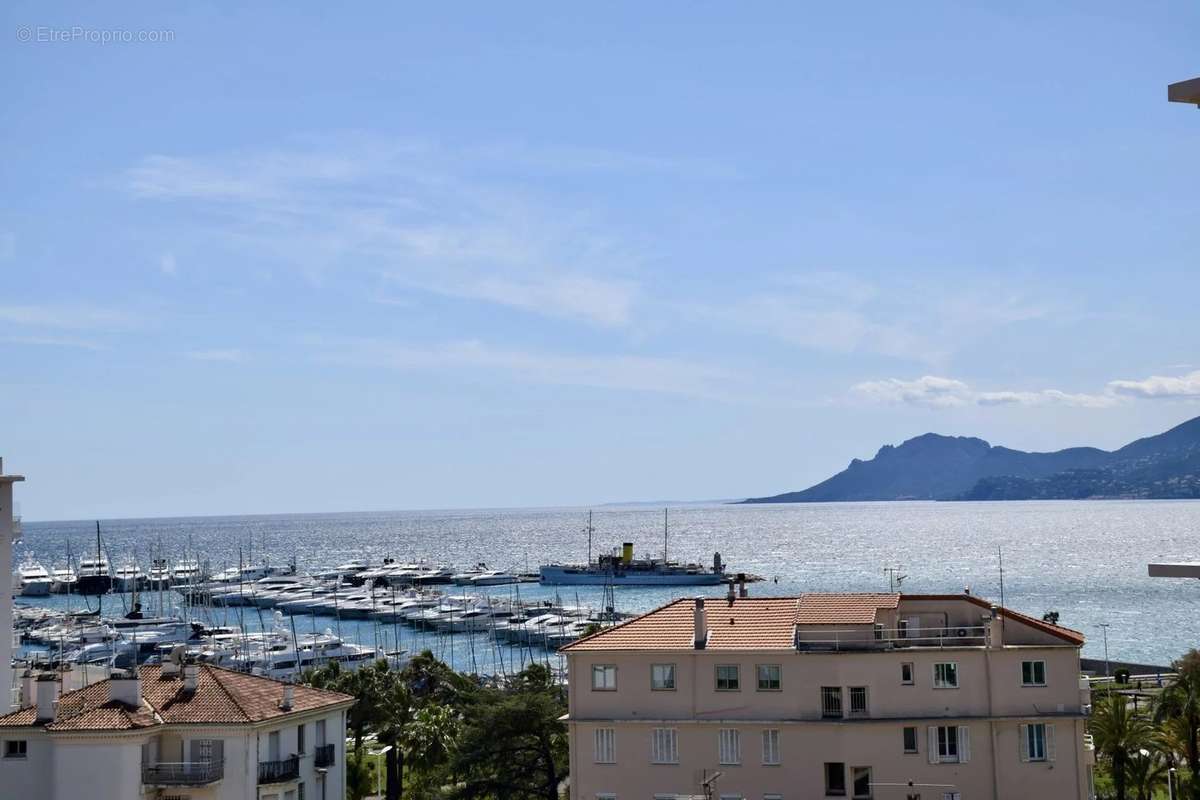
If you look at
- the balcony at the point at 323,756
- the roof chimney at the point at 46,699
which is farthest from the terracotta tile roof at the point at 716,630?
the roof chimney at the point at 46,699

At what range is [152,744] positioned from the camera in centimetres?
3719

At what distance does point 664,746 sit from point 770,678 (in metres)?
3.70

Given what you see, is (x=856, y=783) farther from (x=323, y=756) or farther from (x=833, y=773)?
(x=323, y=756)

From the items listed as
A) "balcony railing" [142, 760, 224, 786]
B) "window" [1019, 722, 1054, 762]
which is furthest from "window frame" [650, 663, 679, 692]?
"balcony railing" [142, 760, 224, 786]

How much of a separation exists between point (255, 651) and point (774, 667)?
9295cm

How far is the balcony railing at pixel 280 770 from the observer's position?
124ft

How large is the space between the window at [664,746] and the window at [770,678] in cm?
293

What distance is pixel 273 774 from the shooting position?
126 ft

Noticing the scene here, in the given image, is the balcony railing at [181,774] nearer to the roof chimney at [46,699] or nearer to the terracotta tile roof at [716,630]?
the roof chimney at [46,699]

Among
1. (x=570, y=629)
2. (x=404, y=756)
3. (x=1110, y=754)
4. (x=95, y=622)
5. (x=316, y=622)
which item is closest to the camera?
(x=1110, y=754)

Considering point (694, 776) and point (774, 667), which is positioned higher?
point (774, 667)

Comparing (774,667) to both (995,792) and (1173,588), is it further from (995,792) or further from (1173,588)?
(1173,588)

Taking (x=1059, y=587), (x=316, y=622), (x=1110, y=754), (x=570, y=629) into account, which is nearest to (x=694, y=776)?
(x=1110, y=754)

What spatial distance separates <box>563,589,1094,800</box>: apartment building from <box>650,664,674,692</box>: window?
42 millimetres
